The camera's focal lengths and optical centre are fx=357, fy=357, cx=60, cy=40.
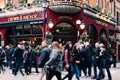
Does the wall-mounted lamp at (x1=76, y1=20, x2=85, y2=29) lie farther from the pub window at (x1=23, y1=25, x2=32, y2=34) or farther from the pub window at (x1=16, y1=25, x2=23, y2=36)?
the pub window at (x1=16, y1=25, x2=23, y2=36)

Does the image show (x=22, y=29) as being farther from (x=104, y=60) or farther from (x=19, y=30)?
(x=104, y=60)

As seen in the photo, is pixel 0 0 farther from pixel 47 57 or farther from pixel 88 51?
pixel 47 57

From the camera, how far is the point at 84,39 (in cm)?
2964

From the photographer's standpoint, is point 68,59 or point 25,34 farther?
point 25,34

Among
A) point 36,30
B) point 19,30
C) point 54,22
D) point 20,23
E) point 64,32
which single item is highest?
point 54,22

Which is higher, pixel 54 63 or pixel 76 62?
pixel 54 63

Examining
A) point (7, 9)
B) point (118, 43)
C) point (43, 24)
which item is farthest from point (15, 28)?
point (118, 43)

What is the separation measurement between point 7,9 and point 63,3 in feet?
22.6

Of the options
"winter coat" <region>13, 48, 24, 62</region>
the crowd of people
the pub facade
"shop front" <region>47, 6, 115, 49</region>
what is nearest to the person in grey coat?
the crowd of people

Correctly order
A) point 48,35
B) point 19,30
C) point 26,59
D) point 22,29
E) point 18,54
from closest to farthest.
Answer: point 18,54
point 26,59
point 48,35
point 22,29
point 19,30

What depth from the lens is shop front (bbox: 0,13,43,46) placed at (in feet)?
99.2

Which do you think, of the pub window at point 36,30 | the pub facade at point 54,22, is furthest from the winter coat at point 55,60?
the pub window at point 36,30

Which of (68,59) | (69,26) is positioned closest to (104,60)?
(68,59)

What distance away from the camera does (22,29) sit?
3183 centimetres
